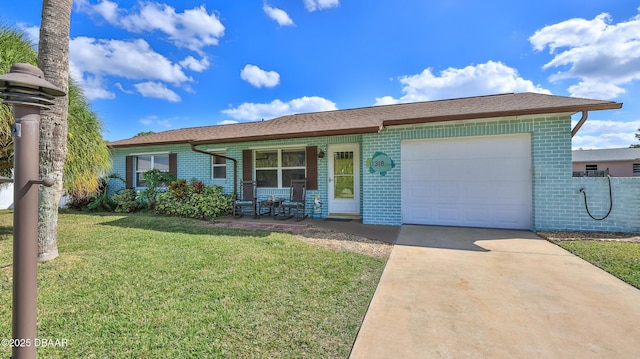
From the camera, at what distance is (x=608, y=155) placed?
80.5ft

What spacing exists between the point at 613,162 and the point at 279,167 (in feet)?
103

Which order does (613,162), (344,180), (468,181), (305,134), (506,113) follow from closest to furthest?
(506,113), (468,181), (305,134), (344,180), (613,162)

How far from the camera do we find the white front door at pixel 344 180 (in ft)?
25.9

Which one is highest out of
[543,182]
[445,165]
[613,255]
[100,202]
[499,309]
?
[445,165]

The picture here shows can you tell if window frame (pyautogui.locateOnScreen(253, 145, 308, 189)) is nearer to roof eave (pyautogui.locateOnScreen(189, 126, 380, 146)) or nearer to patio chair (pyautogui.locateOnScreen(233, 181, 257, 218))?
patio chair (pyautogui.locateOnScreen(233, 181, 257, 218))

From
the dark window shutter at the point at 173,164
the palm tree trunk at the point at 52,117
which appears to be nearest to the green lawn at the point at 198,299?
the palm tree trunk at the point at 52,117

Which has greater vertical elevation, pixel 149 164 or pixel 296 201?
pixel 149 164

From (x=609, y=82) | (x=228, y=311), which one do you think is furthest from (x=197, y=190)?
(x=609, y=82)

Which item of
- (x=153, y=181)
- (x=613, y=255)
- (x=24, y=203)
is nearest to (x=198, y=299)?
(x=24, y=203)

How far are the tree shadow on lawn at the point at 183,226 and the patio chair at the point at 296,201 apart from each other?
6.08ft

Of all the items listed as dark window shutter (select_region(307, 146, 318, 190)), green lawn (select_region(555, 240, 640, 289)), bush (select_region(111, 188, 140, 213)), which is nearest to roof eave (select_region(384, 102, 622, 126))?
dark window shutter (select_region(307, 146, 318, 190))

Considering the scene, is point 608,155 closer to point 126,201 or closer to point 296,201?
point 296,201

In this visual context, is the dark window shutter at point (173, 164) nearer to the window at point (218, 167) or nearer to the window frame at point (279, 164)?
the window at point (218, 167)

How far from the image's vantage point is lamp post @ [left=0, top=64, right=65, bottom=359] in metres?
1.44
